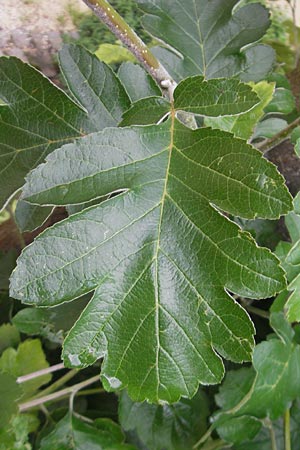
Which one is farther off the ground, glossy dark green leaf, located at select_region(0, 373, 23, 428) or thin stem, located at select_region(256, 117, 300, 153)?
thin stem, located at select_region(256, 117, 300, 153)

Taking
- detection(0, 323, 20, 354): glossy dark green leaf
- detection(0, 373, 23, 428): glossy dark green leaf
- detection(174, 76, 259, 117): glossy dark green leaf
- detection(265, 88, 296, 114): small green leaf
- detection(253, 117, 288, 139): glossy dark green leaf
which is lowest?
detection(0, 323, 20, 354): glossy dark green leaf

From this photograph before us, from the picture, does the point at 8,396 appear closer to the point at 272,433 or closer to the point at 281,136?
the point at 272,433

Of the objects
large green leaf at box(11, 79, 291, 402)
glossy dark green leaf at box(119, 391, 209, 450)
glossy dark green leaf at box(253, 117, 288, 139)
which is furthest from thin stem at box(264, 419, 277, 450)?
glossy dark green leaf at box(253, 117, 288, 139)

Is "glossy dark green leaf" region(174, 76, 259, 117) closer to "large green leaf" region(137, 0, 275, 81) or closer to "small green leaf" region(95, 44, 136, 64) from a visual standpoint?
"large green leaf" region(137, 0, 275, 81)

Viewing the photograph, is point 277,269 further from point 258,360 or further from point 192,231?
point 258,360

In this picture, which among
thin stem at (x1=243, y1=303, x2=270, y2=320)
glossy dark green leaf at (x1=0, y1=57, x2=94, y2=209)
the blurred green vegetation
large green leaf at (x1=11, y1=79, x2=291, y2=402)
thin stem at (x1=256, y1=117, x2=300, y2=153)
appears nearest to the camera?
large green leaf at (x1=11, y1=79, x2=291, y2=402)

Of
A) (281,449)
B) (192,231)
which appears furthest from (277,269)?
(281,449)
